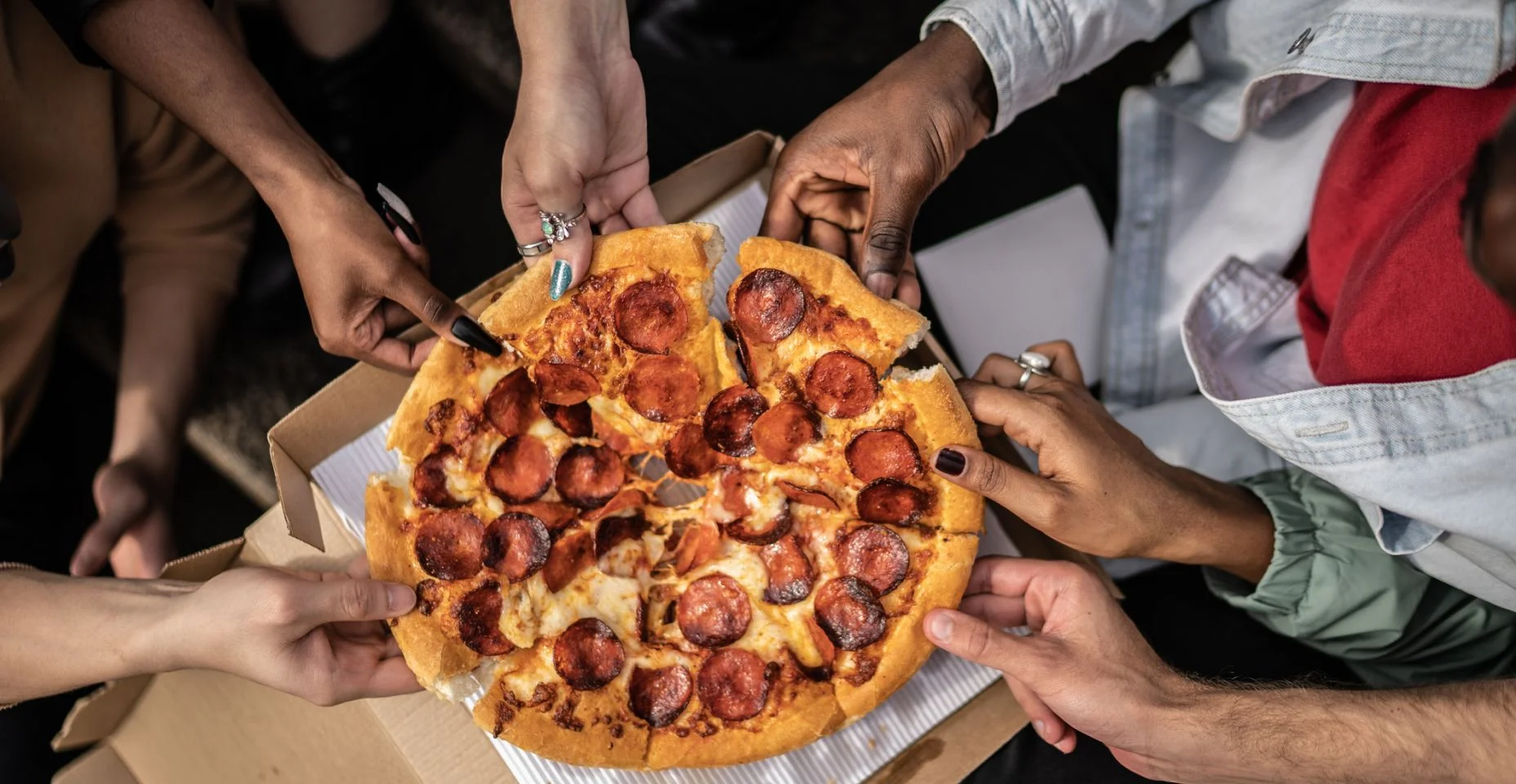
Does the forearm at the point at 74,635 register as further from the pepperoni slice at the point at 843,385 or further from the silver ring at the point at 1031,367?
the silver ring at the point at 1031,367

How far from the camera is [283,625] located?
4.40 ft

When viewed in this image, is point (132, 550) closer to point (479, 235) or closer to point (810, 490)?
point (479, 235)

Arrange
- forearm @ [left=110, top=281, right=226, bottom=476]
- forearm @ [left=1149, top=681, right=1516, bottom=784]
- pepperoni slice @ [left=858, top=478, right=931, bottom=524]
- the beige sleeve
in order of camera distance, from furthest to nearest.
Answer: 1. forearm @ [left=110, top=281, right=226, bottom=476]
2. the beige sleeve
3. pepperoni slice @ [left=858, top=478, right=931, bottom=524]
4. forearm @ [left=1149, top=681, right=1516, bottom=784]

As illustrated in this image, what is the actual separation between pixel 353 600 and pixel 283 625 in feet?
0.32

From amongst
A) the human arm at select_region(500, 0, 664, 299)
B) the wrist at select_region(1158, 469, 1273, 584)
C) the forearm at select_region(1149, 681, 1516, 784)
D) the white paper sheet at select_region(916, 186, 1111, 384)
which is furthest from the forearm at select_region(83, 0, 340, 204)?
the forearm at select_region(1149, 681, 1516, 784)

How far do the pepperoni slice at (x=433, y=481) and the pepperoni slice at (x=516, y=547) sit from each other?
3.8 inches

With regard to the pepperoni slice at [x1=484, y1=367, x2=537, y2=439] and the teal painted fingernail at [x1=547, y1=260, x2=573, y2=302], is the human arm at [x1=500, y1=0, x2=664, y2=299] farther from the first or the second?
the pepperoni slice at [x1=484, y1=367, x2=537, y2=439]

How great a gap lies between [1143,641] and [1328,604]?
34 cm

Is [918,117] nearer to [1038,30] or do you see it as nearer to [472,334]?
[1038,30]

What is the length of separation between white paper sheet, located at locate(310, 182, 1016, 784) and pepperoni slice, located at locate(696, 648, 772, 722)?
8.0 inches

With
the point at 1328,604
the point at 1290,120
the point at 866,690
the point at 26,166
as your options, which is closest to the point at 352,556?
the point at 26,166

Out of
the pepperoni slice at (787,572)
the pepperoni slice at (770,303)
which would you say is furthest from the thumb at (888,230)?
the pepperoni slice at (787,572)

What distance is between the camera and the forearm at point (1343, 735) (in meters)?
1.29

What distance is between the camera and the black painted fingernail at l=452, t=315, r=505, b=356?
1474 mm
